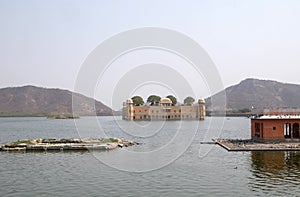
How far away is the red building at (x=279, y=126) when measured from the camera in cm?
3731

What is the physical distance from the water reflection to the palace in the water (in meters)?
103

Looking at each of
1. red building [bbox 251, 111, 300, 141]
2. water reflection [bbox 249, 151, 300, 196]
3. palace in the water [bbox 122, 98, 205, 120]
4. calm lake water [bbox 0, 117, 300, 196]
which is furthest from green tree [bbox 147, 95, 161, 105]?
water reflection [bbox 249, 151, 300, 196]

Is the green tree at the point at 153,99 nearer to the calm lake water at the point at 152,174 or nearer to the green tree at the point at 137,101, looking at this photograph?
the green tree at the point at 137,101

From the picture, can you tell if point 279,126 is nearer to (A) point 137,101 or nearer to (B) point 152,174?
(B) point 152,174

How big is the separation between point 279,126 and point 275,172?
1497cm

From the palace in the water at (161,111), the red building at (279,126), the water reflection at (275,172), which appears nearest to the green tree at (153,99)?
the palace in the water at (161,111)

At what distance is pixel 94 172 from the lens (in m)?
24.2

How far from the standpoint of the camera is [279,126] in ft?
123

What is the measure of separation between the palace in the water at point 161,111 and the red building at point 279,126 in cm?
9485

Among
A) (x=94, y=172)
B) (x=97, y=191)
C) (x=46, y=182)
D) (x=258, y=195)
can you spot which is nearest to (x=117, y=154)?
(x=94, y=172)

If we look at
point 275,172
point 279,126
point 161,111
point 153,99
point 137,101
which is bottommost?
point 275,172

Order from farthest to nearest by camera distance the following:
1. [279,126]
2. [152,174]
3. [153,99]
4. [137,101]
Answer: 1. [153,99]
2. [137,101]
3. [279,126]
4. [152,174]

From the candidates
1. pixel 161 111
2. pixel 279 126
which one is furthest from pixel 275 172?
pixel 161 111

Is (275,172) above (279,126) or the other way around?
the other way around
